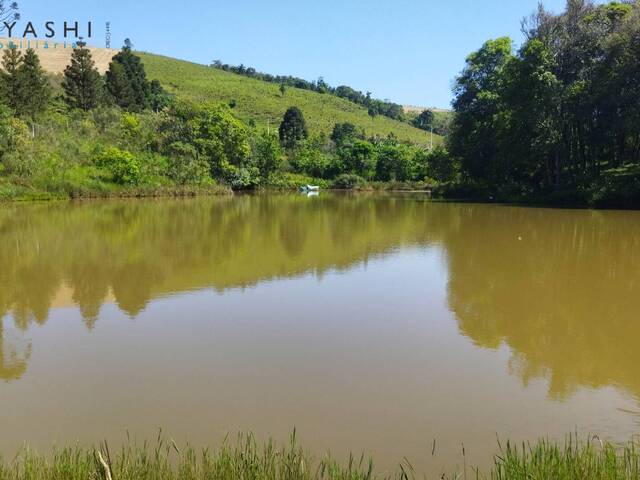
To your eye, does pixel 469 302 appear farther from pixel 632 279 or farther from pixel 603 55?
pixel 603 55

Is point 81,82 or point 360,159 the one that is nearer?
point 81,82

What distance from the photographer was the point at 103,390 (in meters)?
4.89

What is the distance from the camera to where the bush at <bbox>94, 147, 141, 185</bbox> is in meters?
36.7

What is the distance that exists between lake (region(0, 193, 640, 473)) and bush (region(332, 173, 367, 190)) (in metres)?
41.6

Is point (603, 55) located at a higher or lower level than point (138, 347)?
higher

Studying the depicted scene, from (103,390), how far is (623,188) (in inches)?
959

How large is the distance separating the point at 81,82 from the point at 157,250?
3859 centimetres

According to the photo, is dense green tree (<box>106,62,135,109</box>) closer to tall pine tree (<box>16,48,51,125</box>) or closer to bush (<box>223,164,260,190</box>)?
tall pine tree (<box>16,48,51,125</box>)

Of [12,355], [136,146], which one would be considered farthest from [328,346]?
[136,146]

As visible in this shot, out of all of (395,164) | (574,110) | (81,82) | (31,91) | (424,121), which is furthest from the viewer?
(424,121)

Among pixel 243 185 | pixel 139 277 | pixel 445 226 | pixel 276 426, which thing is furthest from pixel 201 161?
pixel 276 426

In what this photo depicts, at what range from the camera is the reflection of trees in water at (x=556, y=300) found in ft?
18.2

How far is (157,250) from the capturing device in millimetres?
13352

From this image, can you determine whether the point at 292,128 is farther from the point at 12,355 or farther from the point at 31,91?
the point at 12,355
